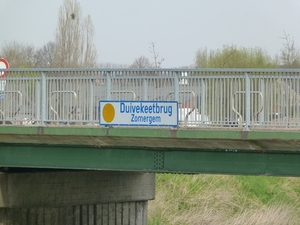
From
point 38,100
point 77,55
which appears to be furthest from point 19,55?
point 38,100

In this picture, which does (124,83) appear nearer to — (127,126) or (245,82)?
(127,126)

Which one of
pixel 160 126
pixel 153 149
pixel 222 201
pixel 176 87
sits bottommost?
pixel 222 201

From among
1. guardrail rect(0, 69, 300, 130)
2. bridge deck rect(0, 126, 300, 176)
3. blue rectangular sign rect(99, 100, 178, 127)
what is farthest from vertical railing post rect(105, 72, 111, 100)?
bridge deck rect(0, 126, 300, 176)

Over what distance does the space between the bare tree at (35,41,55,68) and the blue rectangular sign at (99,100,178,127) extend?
136 ft

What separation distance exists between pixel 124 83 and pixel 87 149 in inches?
69.5

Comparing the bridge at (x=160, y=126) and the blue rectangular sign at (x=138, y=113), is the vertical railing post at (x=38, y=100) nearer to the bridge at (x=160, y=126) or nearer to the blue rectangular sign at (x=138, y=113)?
the bridge at (x=160, y=126)

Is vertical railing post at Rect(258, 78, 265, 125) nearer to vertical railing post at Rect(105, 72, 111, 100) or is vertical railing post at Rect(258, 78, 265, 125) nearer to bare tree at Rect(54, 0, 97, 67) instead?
vertical railing post at Rect(105, 72, 111, 100)

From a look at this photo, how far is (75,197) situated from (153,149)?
272 inches

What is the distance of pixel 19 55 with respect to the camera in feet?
173

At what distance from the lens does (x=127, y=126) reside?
55.8 feet

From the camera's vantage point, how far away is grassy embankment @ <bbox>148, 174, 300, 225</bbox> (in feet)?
96.6

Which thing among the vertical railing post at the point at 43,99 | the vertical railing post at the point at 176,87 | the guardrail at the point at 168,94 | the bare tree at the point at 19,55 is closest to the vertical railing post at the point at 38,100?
the guardrail at the point at 168,94

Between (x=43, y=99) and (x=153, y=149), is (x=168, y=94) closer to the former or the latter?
(x=153, y=149)

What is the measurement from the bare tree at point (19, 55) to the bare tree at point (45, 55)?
3.11 feet
